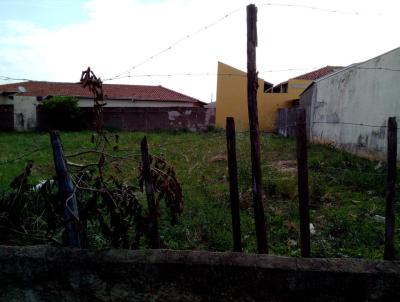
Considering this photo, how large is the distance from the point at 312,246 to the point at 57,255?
89.9 inches

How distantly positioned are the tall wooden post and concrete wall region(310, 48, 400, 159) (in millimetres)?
3770

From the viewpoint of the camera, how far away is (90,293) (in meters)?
2.08

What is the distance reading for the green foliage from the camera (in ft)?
59.8

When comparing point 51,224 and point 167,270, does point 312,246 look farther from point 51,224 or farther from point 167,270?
point 51,224

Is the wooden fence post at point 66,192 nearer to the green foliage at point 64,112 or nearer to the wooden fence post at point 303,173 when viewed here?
the wooden fence post at point 303,173

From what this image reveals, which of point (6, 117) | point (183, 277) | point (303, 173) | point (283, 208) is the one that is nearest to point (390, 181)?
point (303, 173)

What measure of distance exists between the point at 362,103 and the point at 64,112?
15.0 metres

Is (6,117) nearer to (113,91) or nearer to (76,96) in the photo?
(76,96)

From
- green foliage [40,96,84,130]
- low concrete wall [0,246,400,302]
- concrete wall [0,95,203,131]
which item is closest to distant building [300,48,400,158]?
low concrete wall [0,246,400,302]

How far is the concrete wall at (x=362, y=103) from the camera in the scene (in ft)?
23.9

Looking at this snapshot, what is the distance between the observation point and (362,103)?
349 inches

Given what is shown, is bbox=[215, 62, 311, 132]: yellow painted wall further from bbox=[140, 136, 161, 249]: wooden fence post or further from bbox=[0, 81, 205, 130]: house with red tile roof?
bbox=[140, 136, 161, 249]: wooden fence post

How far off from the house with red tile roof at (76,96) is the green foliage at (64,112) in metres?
1.22

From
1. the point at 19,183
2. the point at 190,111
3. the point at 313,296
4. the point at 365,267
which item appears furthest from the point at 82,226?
the point at 190,111
